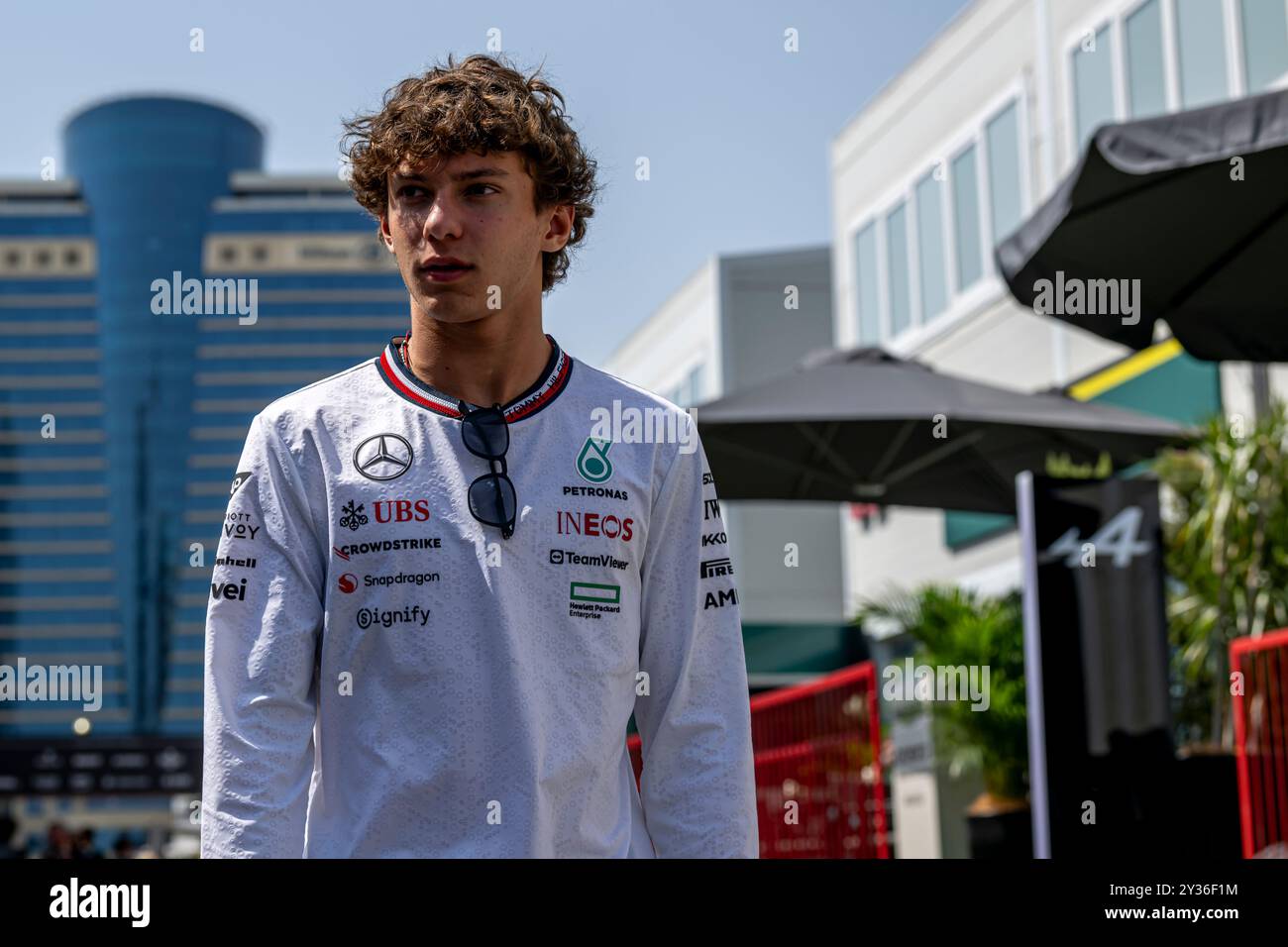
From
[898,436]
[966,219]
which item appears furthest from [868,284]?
[898,436]

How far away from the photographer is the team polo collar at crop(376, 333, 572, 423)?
7.24 feet

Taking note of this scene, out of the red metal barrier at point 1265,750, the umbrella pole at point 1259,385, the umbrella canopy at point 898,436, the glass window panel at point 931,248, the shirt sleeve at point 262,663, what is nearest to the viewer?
the shirt sleeve at point 262,663

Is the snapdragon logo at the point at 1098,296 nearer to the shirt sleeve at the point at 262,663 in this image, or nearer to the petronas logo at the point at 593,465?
the petronas logo at the point at 593,465

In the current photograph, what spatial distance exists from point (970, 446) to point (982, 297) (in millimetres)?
9812

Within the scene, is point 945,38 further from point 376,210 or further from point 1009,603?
point 376,210

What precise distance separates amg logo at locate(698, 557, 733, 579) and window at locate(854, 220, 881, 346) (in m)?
20.2

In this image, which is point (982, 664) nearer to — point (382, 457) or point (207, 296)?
point (207, 296)

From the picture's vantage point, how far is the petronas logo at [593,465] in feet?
7.16

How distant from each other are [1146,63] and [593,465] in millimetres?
14338

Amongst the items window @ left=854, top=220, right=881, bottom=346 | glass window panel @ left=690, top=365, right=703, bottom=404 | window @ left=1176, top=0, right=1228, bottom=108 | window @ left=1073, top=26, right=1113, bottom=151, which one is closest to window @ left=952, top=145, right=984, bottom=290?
window @ left=1073, top=26, right=1113, bottom=151

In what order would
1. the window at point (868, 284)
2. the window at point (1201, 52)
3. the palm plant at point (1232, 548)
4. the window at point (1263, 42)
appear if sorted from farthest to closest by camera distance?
the window at point (868, 284) < the window at point (1201, 52) < the window at point (1263, 42) < the palm plant at point (1232, 548)

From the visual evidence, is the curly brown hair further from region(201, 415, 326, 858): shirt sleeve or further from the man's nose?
region(201, 415, 326, 858): shirt sleeve
